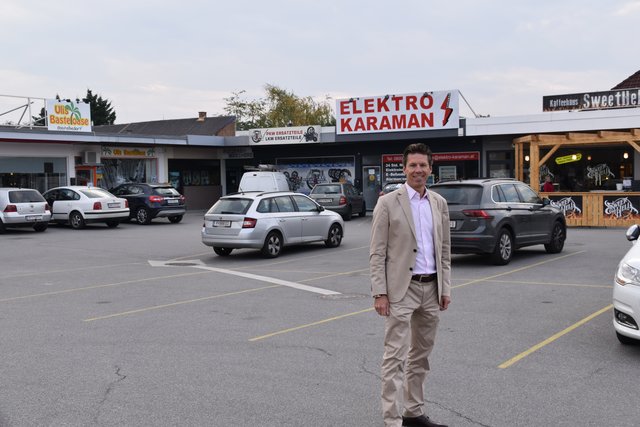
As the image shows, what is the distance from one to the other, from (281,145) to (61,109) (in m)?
11.3

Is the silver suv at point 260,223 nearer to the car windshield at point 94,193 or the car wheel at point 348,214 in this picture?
the car windshield at point 94,193

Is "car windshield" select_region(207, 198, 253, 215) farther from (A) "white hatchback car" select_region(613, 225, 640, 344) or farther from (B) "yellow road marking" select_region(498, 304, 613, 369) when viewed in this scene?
(A) "white hatchback car" select_region(613, 225, 640, 344)

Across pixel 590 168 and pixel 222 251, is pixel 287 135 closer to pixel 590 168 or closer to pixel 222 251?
pixel 590 168

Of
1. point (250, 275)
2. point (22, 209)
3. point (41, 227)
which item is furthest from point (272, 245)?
point (41, 227)

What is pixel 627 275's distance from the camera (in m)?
6.80

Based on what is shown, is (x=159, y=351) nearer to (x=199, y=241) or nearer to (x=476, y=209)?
→ (x=476, y=209)

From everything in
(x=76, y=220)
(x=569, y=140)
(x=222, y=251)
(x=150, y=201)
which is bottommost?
(x=222, y=251)

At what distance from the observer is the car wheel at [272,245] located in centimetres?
1558

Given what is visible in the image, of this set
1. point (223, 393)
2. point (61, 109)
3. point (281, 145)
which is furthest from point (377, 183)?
point (223, 393)

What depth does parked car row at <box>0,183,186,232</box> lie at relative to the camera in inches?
927

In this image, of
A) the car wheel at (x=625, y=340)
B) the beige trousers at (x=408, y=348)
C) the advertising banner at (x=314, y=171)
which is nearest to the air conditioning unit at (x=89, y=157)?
the advertising banner at (x=314, y=171)

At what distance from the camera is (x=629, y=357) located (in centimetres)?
677

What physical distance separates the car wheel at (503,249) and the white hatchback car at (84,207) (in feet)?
53.0

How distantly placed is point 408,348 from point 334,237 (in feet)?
42.8
